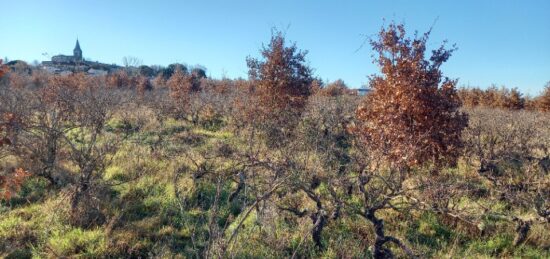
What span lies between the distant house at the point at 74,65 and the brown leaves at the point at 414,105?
32578mm

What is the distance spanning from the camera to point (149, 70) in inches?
2248

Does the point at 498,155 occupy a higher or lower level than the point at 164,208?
higher

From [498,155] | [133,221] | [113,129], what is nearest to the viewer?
[133,221]

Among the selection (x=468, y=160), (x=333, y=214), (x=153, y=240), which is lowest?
(x=153, y=240)

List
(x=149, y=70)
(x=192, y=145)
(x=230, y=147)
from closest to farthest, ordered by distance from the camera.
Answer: (x=230, y=147) < (x=192, y=145) < (x=149, y=70)

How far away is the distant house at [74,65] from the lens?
41156mm

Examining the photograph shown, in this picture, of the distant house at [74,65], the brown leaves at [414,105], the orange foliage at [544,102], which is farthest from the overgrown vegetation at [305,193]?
the distant house at [74,65]

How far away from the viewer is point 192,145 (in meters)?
9.84

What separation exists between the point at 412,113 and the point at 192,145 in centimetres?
564

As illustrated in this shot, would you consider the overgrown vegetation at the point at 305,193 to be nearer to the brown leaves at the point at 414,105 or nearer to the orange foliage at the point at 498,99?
the brown leaves at the point at 414,105

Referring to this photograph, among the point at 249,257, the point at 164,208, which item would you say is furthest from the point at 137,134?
the point at 249,257

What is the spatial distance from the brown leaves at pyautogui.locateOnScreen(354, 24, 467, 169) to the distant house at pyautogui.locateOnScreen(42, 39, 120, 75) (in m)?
32.6

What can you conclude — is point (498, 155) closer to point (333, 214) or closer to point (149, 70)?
point (333, 214)

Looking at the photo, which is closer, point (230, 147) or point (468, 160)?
point (468, 160)
